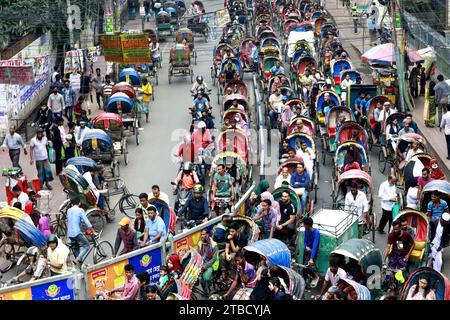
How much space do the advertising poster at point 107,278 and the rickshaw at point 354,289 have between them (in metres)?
3.32

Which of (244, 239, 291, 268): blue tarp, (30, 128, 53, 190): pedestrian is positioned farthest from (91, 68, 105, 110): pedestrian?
(244, 239, 291, 268): blue tarp

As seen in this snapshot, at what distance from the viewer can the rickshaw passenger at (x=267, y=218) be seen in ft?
61.6

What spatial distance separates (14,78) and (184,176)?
24.6 feet

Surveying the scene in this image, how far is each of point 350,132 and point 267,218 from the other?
6.22 meters

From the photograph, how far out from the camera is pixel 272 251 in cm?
A: 1666

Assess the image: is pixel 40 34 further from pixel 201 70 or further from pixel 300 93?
pixel 300 93

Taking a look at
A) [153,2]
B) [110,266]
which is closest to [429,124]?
[110,266]

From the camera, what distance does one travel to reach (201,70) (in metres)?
39.6

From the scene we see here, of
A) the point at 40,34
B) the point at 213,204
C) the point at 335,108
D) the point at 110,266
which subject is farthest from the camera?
the point at 40,34

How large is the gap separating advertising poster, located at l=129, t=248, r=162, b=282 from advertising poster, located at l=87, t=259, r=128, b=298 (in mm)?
342

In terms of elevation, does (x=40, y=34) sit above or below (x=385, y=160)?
above

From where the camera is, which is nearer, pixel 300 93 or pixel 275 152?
pixel 275 152

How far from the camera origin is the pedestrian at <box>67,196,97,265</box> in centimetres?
1909

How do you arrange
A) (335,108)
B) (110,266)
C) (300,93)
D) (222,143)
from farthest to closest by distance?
1. (300,93)
2. (335,108)
3. (222,143)
4. (110,266)
